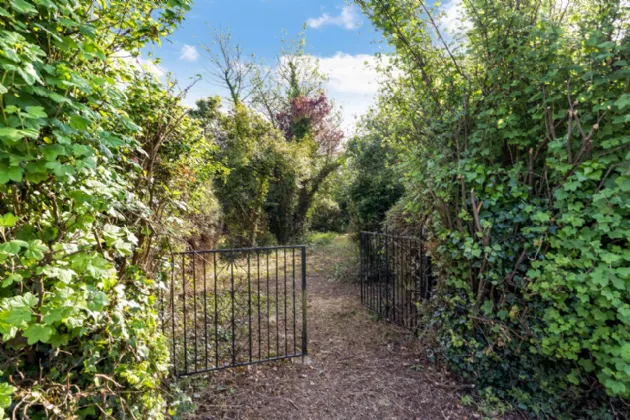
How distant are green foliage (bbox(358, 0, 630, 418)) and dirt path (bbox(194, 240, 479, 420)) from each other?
394 millimetres

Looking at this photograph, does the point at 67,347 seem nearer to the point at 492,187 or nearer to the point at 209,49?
the point at 492,187

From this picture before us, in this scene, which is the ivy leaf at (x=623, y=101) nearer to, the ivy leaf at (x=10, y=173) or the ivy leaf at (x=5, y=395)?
the ivy leaf at (x=10, y=173)

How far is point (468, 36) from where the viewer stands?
2547mm

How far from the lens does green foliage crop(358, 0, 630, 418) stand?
190cm

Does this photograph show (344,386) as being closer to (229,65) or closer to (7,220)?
(7,220)

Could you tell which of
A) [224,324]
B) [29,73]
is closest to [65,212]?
[29,73]

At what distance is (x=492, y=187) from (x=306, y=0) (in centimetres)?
466

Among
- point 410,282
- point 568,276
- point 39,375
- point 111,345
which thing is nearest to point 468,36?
point 568,276

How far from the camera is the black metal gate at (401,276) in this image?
130 inches

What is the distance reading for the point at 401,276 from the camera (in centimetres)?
385

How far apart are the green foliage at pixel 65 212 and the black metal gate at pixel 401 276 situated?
105 inches

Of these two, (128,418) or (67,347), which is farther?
(128,418)

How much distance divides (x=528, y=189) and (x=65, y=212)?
296cm

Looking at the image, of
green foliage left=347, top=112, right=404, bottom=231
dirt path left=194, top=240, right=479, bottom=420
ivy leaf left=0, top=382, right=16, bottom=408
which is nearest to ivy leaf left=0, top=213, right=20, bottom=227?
ivy leaf left=0, top=382, right=16, bottom=408
